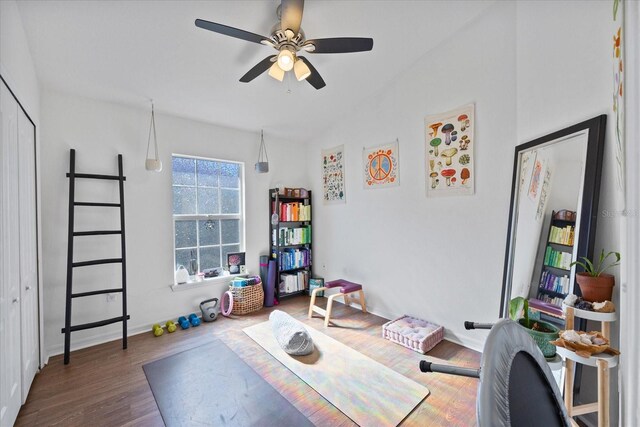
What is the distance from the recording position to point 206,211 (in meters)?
3.54

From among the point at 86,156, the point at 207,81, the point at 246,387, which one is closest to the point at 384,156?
the point at 207,81

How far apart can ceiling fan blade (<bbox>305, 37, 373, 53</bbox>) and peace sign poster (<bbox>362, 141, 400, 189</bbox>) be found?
4.90 feet

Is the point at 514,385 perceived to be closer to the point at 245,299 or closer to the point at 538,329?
the point at 538,329

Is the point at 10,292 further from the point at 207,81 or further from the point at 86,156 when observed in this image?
the point at 207,81

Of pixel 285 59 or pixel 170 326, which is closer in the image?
pixel 285 59

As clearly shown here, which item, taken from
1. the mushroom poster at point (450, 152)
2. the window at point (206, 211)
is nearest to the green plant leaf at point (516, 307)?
the mushroom poster at point (450, 152)

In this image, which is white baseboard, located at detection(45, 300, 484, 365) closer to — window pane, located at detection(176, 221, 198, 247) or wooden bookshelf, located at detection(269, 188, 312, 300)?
window pane, located at detection(176, 221, 198, 247)

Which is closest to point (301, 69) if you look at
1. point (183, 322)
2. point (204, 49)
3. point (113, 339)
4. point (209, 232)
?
point (204, 49)

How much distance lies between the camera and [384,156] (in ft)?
10.9

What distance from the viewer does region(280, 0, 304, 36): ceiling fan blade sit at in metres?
1.70

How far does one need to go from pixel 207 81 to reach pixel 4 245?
2026 millimetres

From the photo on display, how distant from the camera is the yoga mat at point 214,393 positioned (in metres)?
1.74

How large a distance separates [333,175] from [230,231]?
169 centimetres

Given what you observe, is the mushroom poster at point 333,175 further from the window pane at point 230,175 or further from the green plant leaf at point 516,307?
the green plant leaf at point 516,307
